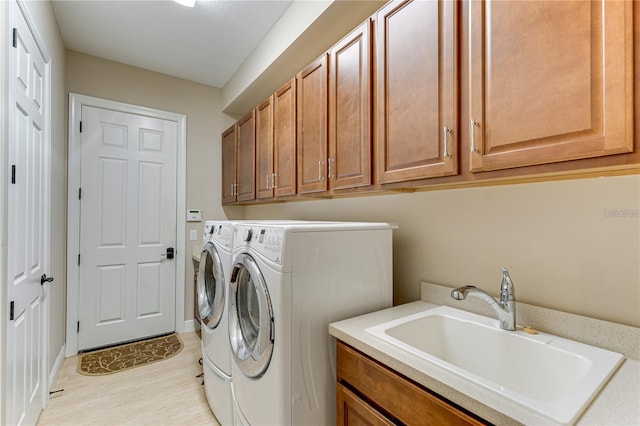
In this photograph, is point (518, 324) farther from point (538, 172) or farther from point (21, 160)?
point (21, 160)

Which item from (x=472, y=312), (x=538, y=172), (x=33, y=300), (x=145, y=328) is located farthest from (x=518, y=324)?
(x=145, y=328)

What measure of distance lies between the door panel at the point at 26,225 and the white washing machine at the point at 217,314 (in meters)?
0.89

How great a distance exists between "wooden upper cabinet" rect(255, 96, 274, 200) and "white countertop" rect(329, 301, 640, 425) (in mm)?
1596

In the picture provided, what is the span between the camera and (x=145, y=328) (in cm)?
311

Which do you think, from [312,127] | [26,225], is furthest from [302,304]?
[26,225]

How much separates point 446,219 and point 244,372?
124 cm

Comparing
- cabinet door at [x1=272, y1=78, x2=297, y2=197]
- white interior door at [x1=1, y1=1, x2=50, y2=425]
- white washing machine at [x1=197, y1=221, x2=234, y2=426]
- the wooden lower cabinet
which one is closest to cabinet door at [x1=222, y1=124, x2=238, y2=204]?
cabinet door at [x1=272, y1=78, x2=297, y2=197]

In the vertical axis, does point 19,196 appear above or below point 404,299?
above

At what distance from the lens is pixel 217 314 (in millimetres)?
1846

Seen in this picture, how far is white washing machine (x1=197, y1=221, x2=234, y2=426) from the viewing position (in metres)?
1.73

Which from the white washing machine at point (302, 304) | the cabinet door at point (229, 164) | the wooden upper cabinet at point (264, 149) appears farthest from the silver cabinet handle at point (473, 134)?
the cabinet door at point (229, 164)

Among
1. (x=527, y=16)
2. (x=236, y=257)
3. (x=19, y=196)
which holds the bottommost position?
(x=236, y=257)

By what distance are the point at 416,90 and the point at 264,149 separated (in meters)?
1.51

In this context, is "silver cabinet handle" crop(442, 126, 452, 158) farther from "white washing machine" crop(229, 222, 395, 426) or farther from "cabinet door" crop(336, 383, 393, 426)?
"cabinet door" crop(336, 383, 393, 426)
